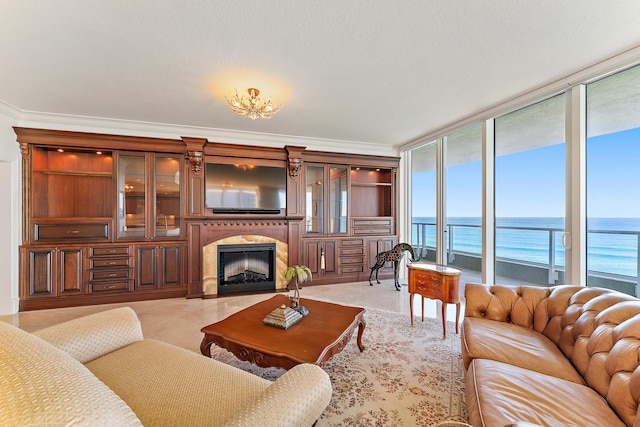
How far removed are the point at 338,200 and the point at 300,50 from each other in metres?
3.06

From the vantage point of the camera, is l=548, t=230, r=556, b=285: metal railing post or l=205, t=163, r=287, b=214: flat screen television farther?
l=205, t=163, r=287, b=214: flat screen television

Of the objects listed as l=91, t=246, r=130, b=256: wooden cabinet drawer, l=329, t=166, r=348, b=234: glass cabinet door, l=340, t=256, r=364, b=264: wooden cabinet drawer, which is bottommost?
l=340, t=256, r=364, b=264: wooden cabinet drawer

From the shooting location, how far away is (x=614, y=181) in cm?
237

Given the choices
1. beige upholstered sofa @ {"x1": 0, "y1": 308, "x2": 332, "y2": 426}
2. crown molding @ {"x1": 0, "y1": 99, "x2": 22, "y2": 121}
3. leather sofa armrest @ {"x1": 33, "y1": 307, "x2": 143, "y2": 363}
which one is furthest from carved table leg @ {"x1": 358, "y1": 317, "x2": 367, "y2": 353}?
crown molding @ {"x1": 0, "y1": 99, "x2": 22, "y2": 121}

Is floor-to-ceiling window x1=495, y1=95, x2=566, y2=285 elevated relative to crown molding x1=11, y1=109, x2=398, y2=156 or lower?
lower

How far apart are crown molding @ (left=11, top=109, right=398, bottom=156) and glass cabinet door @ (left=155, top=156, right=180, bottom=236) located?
17.2 inches

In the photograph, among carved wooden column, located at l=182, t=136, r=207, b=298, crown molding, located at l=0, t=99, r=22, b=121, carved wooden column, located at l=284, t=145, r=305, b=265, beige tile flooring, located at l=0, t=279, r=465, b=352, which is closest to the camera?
beige tile flooring, located at l=0, t=279, r=465, b=352

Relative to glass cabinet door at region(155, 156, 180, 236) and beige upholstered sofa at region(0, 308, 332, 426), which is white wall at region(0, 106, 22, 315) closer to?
glass cabinet door at region(155, 156, 180, 236)

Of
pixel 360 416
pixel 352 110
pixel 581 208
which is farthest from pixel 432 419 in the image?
pixel 352 110

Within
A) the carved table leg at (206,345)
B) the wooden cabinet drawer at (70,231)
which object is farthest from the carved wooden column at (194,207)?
the carved table leg at (206,345)

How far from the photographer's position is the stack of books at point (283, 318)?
76.1 inches

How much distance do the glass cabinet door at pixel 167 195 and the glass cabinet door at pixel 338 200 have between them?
2.58m

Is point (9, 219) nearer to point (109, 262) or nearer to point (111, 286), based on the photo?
point (109, 262)

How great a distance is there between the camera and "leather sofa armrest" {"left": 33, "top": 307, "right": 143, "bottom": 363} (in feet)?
4.50
